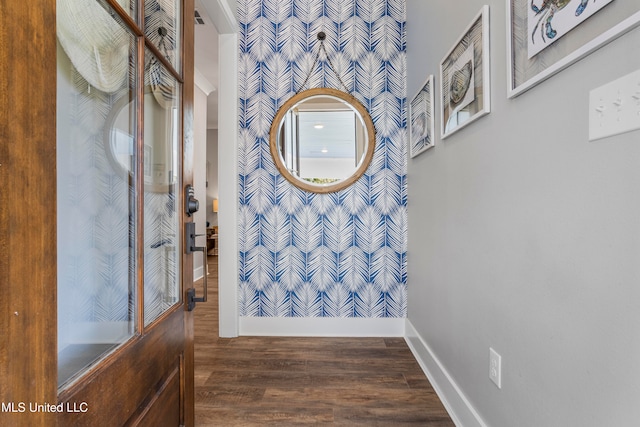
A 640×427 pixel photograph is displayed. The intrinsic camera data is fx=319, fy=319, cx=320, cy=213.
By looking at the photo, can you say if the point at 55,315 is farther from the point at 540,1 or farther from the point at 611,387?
the point at 540,1

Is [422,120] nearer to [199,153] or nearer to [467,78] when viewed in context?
[467,78]

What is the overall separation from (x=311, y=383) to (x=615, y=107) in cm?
177

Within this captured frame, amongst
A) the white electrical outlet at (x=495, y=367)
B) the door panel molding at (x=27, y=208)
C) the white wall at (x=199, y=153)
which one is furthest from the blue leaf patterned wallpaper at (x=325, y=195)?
the white wall at (x=199, y=153)

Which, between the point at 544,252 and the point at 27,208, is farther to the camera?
the point at 544,252

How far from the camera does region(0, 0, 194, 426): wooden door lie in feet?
1.42

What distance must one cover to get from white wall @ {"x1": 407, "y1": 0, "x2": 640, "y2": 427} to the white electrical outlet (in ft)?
0.10

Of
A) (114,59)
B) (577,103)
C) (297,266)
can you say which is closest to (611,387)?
(577,103)

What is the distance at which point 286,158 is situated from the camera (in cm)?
251

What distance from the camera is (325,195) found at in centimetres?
248

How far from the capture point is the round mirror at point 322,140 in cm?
247

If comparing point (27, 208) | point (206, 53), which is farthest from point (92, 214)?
point (206, 53)

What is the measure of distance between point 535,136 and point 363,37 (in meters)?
1.92

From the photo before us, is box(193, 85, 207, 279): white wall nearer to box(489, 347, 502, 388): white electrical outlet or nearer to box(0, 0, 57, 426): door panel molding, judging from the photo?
box(489, 347, 502, 388): white electrical outlet

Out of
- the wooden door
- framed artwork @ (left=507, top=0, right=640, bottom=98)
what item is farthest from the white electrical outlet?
the wooden door
